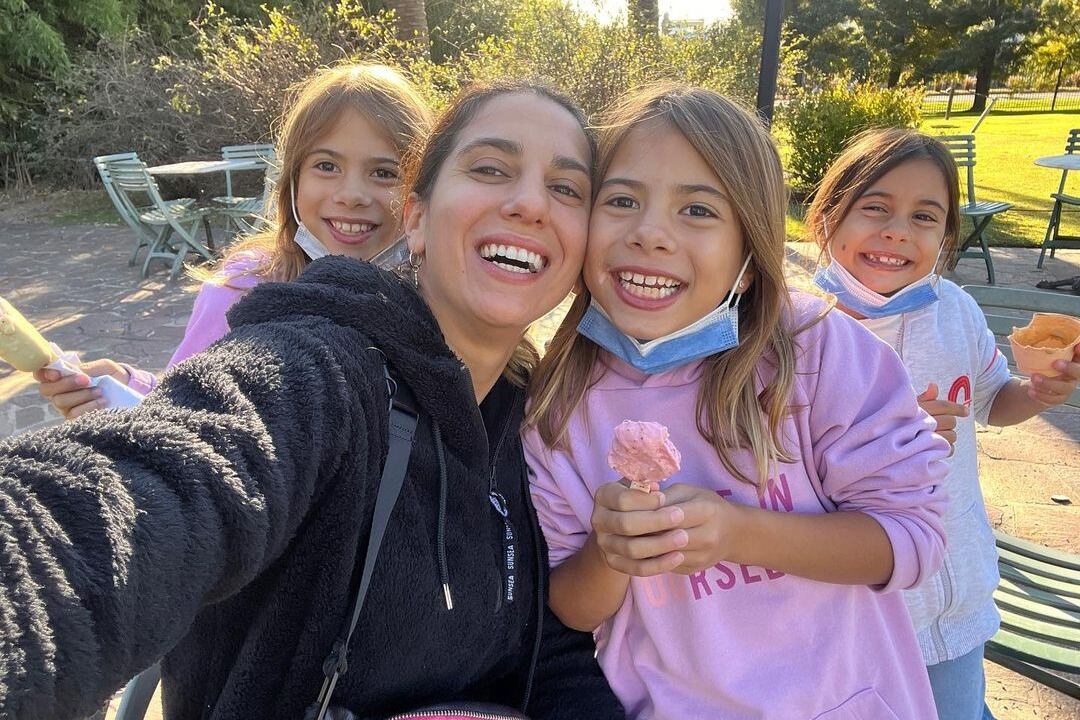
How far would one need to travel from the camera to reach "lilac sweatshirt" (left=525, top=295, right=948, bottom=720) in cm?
161

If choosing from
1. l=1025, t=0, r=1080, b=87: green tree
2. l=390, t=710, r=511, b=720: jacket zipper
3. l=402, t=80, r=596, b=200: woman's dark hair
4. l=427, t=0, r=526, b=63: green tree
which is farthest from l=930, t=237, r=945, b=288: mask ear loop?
l=1025, t=0, r=1080, b=87: green tree

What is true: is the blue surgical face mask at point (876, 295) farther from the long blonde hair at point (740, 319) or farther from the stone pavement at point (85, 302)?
the stone pavement at point (85, 302)

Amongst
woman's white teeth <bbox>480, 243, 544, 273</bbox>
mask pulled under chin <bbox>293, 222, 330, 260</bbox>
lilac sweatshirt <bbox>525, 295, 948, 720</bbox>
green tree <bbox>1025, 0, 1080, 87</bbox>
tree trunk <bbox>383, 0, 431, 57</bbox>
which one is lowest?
lilac sweatshirt <bbox>525, 295, 948, 720</bbox>

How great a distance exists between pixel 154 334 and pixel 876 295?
697 centimetres

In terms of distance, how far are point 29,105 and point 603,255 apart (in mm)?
19450

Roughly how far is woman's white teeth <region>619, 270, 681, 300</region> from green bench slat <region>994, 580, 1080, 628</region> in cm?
172

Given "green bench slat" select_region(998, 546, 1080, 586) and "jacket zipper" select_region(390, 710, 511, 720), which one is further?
"green bench slat" select_region(998, 546, 1080, 586)

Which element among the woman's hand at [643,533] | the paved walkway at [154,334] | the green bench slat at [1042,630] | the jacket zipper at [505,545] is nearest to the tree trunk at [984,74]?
the paved walkway at [154,334]

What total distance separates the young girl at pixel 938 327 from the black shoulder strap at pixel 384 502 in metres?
1.48

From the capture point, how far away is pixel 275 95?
11125 millimetres

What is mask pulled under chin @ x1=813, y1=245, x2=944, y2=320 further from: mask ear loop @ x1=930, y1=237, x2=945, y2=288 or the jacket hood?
the jacket hood

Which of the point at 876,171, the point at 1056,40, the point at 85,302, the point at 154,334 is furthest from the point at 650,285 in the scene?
the point at 1056,40

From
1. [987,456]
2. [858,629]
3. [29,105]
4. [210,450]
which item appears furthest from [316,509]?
[29,105]

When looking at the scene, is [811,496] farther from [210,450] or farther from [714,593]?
[210,450]
